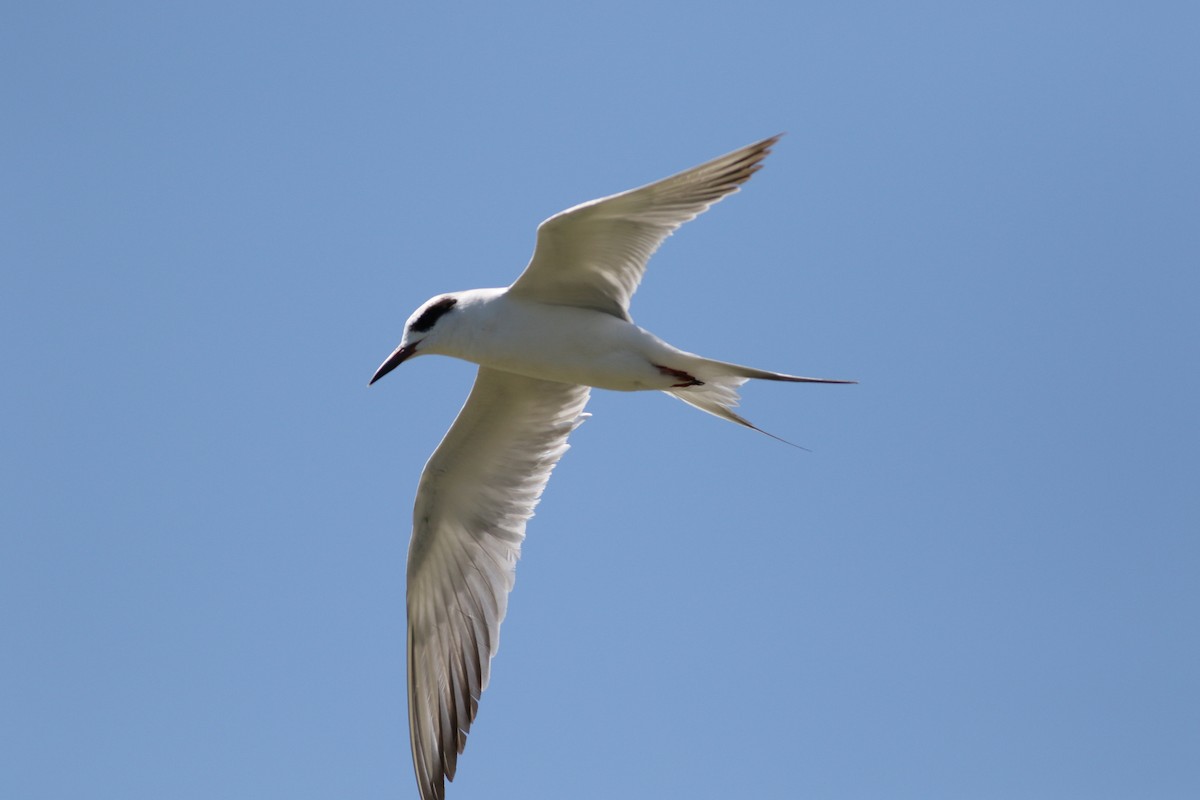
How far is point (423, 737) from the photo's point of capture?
29.7 feet

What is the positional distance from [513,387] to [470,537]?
3.68 feet

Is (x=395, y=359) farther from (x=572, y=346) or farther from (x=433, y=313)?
(x=572, y=346)

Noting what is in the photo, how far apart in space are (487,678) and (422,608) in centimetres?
70

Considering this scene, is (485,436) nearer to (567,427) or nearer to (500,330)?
(567,427)

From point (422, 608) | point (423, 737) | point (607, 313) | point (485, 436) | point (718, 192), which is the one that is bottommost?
point (423, 737)

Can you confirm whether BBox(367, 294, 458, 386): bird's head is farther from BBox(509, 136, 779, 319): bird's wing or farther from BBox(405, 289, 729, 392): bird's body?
BBox(509, 136, 779, 319): bird's wing

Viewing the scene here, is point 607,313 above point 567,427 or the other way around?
above

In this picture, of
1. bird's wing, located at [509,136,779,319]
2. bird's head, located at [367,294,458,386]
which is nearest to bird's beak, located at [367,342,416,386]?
bird's head, located at [367,294,458,386]

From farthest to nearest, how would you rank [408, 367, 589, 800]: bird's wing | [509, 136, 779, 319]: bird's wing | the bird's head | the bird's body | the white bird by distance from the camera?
1. [408, 367, 589, 800]: bird's wing
2. the bird's head
3. the bird's body
4. the white bird
5. [509, 136, 779, 319]: bird's wing

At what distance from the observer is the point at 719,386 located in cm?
809

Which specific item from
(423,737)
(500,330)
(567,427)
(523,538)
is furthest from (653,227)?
(423,737)

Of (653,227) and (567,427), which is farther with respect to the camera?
(567,427)

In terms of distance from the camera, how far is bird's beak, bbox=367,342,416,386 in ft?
27.1

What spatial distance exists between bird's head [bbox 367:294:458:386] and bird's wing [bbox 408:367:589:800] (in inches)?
32.4
